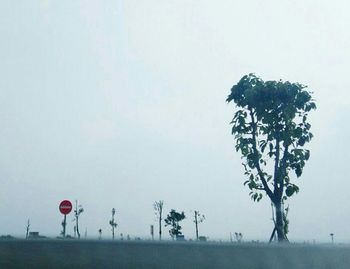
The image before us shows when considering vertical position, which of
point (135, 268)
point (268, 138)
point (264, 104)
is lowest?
point (135, 268)

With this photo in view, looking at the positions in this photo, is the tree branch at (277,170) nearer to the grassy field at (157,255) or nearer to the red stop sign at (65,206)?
the red stop sign at (65,206)

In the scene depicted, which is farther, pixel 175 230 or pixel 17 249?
pixel 175 230

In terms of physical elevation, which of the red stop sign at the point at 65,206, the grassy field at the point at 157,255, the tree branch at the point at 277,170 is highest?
the tree branch at the point at 277,170

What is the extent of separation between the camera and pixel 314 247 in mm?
8586

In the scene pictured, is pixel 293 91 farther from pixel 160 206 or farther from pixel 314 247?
pixel 160 206

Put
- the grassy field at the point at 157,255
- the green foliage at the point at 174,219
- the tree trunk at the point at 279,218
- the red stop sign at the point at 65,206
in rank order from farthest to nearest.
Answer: the green foliage at the point at 174,219, the tree trunk at the point at 279,218, the red stop sign at the point at 65,206, the grassy field at the point at 157,255

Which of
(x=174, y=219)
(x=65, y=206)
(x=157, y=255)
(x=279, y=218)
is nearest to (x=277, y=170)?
(x=279, y=218)

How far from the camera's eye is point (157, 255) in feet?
23.1

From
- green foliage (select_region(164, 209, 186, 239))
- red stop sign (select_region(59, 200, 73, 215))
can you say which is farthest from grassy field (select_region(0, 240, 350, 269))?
green foliage (select_region(164, 209, 186, 239))

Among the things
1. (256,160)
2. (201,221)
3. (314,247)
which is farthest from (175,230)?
(314,247)

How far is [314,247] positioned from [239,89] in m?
16.2

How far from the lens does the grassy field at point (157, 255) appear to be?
6.26 m

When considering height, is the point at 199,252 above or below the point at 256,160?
below

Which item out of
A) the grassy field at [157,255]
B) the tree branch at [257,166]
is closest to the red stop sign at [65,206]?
the grassy field at [157,255]
